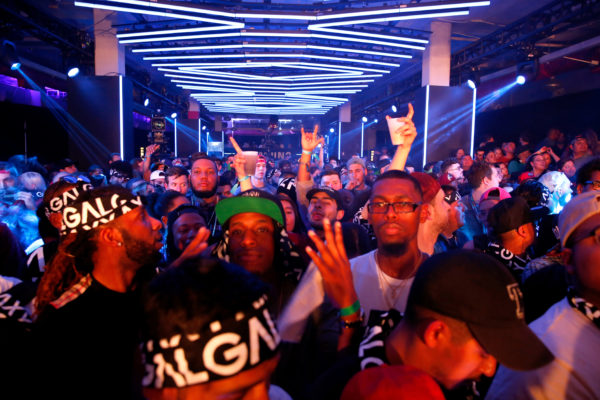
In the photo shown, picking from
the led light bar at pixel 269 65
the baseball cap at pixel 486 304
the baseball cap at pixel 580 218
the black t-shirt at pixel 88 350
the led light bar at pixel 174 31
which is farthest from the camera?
the led light bar at pixel 269 65

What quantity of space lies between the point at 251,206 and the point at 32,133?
13429mm

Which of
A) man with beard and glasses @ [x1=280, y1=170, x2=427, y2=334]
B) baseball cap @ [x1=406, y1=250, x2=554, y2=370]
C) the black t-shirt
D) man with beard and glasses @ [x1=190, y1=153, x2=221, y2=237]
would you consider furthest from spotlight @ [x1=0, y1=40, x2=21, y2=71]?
baseball cap @ [x1=406, y1=250, x2=554, y2=370]

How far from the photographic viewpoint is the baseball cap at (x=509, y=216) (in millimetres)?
2496

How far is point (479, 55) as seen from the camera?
9.03 m

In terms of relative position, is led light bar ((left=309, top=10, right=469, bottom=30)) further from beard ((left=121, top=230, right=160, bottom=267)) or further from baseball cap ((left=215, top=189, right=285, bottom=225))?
beard ((left=121, top=230, right=160, bottom=267))

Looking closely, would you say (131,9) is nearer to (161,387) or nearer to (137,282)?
(137,282)

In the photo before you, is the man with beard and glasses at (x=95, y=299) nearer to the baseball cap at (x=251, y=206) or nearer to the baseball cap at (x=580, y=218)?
the baseball cap at (x=251, y=206)

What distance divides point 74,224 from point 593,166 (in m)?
3.84

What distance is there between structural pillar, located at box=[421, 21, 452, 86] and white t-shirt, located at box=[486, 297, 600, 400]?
937 cm

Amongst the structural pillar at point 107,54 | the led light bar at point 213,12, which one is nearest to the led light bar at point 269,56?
the structural pillar at point 107,54

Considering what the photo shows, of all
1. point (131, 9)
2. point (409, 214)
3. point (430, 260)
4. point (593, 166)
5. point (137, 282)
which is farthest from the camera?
point (131, 9)

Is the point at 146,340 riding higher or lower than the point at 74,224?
lower

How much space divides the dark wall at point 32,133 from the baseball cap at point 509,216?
41.0 ft

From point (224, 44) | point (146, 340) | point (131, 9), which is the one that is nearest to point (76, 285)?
Answer: point (146, 340)
